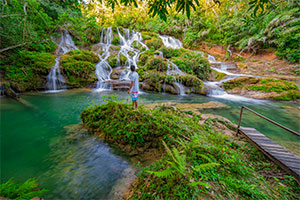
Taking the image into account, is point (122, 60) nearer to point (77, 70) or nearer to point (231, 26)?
point (77, 70)

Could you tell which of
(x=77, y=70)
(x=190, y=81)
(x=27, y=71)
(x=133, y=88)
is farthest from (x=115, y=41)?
(x=133, y=88)

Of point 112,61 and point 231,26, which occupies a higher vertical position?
point 231,26

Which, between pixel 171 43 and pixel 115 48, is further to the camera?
pixel 171 43

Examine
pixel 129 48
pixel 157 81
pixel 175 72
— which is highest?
pixel 129 48

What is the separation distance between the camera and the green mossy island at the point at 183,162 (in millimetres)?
1730

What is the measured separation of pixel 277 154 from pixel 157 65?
38.9ft

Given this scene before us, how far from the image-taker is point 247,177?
224 centimetres

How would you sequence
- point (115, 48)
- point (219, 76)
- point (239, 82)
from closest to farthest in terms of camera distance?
1. point (239, 82)
2. point (219, 76)
3. point (115, 48)

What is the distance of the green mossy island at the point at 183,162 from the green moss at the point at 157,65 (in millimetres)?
10206

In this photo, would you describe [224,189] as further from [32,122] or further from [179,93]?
[179,93]

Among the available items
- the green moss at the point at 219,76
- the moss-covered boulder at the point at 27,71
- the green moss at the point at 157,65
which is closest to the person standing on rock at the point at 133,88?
the green moss at the point at 157,65

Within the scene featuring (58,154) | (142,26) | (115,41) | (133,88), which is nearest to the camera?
(58,154)

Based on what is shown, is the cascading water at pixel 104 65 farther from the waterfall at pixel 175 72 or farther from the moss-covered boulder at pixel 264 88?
the moss-covered boulder at pixel 264 88

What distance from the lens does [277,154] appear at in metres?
3.01
